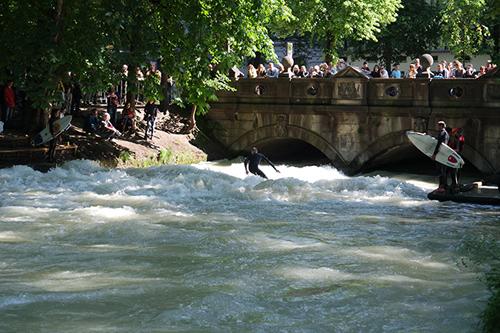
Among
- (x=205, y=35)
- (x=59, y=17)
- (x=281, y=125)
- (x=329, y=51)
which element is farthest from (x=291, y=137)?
(x=59, y=17)

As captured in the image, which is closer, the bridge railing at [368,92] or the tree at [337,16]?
the bridge railing at [368,92]

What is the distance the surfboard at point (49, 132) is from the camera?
2728 cm

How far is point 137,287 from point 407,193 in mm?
12943

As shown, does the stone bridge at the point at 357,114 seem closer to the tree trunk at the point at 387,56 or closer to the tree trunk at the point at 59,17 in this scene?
the tree trunk at the point at 59,17

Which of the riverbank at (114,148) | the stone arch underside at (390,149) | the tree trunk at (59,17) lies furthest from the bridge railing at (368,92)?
the tree trunk at (59,17)

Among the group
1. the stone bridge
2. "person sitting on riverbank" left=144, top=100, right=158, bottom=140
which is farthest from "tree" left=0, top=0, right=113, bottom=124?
the stone bridge

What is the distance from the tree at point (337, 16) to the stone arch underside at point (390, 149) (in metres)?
8.80

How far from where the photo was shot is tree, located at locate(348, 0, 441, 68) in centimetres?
4831

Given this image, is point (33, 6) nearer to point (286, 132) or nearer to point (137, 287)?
point (286, 132)

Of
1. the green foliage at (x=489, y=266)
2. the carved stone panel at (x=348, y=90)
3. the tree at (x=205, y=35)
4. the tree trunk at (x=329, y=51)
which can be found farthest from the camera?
the tree trunk at (x=329, y=51)

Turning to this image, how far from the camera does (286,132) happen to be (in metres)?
32.9

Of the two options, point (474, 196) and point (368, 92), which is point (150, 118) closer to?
point (368, 92)

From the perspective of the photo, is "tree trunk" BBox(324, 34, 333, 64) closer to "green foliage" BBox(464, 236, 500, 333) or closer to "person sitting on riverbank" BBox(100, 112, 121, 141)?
"person sitting on riverbank" BBox(100, 112, 121, 141)

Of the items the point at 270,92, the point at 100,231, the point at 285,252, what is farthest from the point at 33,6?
the point at 285,252
